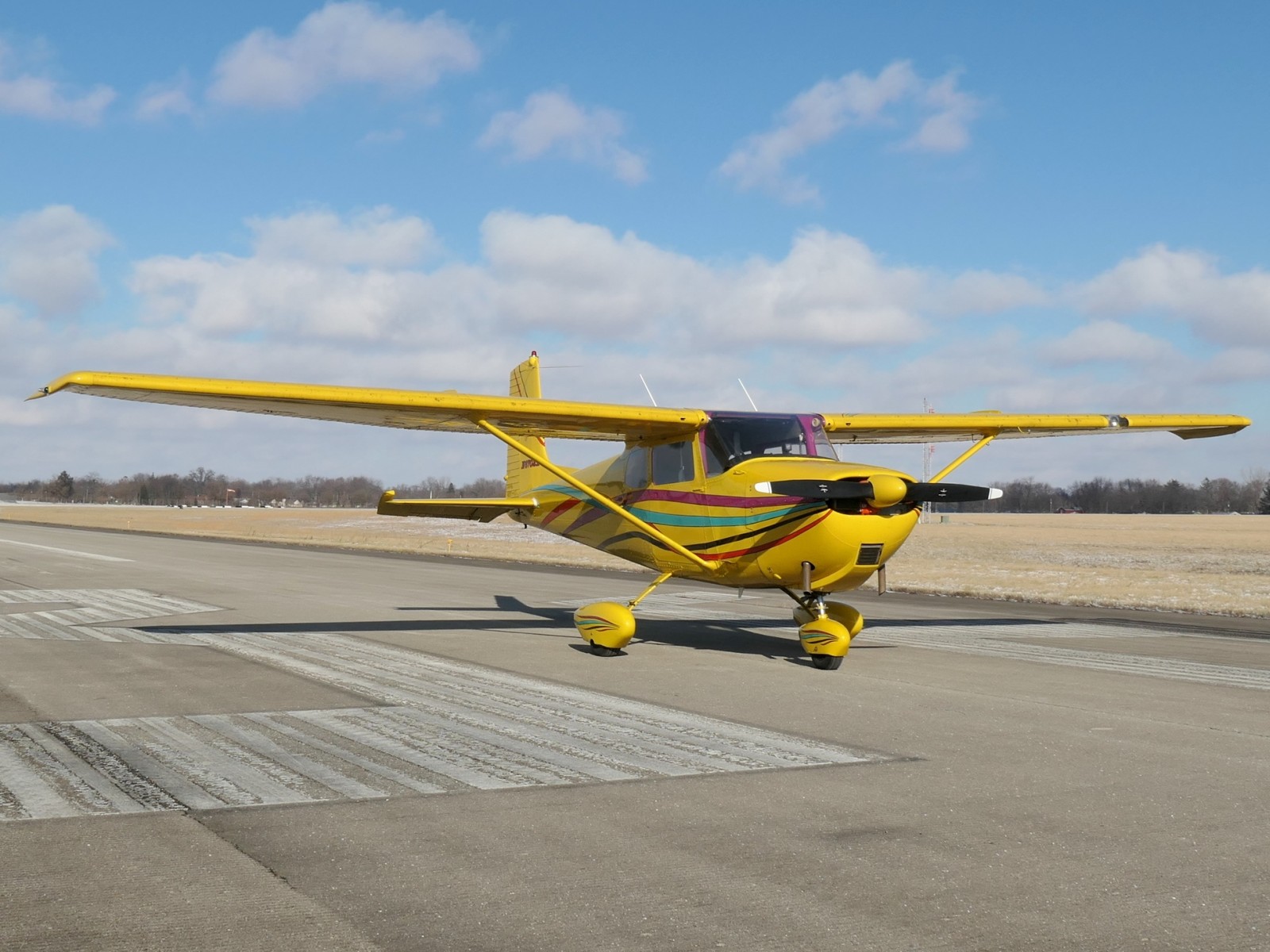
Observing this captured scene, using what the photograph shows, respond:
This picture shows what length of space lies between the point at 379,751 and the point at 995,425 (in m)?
11.0

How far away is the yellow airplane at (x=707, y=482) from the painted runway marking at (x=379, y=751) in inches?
123

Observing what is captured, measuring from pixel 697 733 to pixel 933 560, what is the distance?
29473 millimetres

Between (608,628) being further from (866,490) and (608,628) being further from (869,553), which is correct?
(866,490)

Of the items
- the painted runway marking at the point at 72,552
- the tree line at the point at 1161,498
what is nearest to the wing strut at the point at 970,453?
the painted runway marking at the point at 72,552

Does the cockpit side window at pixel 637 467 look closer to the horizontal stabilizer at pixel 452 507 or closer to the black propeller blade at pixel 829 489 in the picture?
the horizontal stabilizer at pixel 452 507

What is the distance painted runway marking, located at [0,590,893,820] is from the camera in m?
5.76

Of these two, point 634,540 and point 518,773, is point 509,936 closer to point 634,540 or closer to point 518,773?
point 518,773

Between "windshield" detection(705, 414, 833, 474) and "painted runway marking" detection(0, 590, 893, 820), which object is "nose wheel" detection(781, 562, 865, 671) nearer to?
"windshield" detection(705, 414, 833, 474)

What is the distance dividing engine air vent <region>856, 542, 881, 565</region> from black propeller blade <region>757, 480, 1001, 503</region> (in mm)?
552

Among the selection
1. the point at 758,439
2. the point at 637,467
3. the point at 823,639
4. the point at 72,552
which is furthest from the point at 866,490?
the point at 72,552

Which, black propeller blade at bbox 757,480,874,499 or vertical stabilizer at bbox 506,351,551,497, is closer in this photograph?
black propeller blade at bbox 757,480,874,499

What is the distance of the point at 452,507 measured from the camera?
15445 mm

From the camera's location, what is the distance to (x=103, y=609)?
1673 cm

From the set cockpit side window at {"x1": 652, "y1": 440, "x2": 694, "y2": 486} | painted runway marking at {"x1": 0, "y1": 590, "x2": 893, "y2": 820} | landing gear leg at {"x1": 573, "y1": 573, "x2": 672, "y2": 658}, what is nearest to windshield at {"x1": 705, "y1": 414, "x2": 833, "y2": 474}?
cockpit side window at {"x1": 652, "y1": 440, "x2": 694, "y2": 486}
